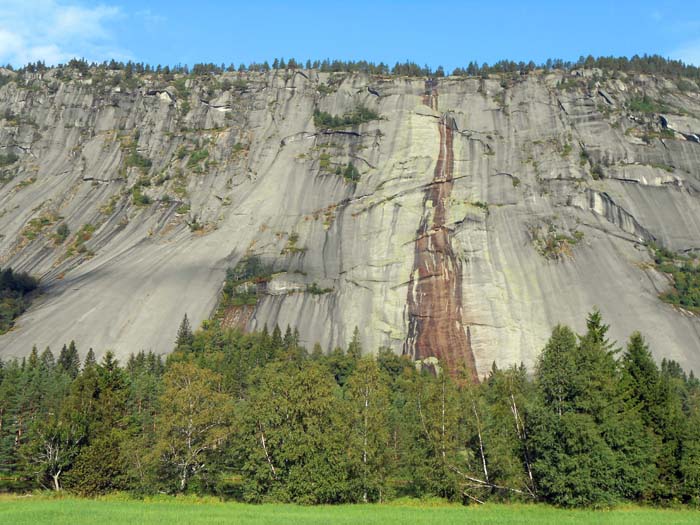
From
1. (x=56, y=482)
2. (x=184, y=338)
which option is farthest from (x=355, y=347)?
A: (x=56, y=482)

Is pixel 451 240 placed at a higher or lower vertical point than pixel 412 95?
lower

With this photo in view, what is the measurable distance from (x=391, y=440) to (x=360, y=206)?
89.0m

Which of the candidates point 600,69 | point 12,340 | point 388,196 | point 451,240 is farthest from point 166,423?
point 600,69

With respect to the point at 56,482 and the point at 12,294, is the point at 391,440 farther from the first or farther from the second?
the point at 12,294

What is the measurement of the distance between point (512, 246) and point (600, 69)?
63979 millimetres

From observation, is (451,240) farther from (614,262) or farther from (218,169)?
(218,169)

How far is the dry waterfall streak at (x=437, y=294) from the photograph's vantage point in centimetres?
11162

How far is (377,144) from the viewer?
151 m

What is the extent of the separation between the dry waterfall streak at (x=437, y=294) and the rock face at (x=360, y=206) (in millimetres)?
284

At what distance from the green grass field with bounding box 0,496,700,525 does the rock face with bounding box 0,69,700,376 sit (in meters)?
68.3

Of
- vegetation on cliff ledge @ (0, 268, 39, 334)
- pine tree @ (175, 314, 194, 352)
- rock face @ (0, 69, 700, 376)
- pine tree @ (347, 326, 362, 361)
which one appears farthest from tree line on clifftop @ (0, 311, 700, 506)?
vegetation on cliff ledge @ (0, 268, 39, 334)

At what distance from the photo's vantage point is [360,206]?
137m

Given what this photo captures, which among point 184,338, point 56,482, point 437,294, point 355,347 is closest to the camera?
point 56,482

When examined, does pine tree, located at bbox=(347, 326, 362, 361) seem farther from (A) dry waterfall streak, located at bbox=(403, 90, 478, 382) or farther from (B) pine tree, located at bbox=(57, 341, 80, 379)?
(B) pine tree, located at bbox=(57, 341, 80, 379)
